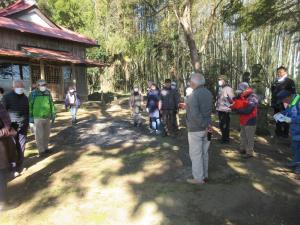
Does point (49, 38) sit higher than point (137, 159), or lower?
higher

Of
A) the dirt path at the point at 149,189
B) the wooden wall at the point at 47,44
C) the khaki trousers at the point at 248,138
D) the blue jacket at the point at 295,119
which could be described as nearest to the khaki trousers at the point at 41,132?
the dirt path at the point at 149,189

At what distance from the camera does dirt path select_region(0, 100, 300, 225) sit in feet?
14.2

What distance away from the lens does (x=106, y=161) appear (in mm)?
6629

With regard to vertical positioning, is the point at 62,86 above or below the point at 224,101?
above

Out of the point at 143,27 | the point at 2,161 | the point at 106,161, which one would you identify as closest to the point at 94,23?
the point at 143,27

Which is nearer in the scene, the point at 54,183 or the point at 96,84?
the point at 54,183

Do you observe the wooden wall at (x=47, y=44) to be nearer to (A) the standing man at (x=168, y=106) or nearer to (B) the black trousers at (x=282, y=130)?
(A) the standing man at (x=168, y=106)

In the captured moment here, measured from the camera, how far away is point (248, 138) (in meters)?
6.61

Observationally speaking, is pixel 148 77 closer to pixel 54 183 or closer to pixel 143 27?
pixel 143 27

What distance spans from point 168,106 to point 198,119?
3.51m

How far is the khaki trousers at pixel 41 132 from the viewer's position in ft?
23.2

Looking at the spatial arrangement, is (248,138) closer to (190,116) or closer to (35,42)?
(190,116)

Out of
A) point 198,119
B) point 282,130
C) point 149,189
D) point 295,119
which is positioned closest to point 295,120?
point 295,119

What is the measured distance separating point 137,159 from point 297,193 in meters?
2.95
